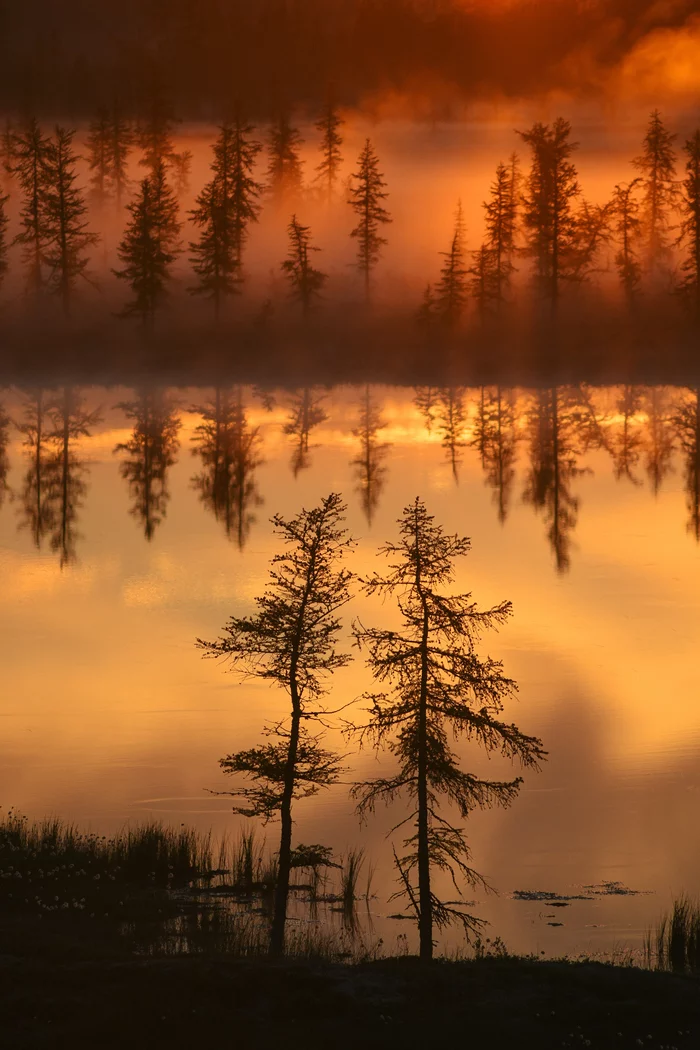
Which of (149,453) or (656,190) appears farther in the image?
(656,190)

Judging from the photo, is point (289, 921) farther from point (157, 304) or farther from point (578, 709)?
point (157, 304)

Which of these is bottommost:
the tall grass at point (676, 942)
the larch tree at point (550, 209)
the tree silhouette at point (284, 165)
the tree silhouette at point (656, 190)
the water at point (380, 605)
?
the tall grass at point (676, 942)

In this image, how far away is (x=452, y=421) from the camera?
272 feet

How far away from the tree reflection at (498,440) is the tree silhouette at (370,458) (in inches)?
174

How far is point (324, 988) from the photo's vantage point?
59.0 feet

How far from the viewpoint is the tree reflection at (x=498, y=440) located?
63969mm

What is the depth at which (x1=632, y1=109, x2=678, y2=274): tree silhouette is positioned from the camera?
347 feet

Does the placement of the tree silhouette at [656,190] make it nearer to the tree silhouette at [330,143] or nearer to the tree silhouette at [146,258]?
the tree silhouette at [330,143]

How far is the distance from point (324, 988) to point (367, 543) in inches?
1250

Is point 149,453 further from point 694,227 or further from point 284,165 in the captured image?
point 284,165

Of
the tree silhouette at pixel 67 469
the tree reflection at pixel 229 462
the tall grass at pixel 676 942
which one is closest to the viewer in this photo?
the tall grass at pixel 676 942

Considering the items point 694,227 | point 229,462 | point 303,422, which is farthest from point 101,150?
point 229,462

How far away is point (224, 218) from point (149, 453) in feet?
93.4

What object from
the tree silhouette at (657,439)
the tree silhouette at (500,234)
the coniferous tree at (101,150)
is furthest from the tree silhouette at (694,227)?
the coniferous tree at (101,150)
